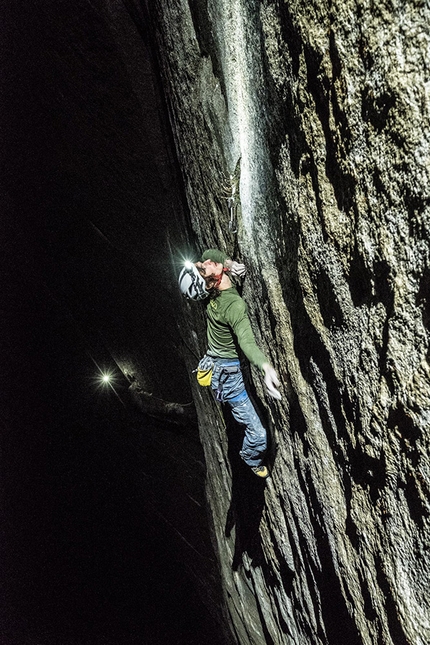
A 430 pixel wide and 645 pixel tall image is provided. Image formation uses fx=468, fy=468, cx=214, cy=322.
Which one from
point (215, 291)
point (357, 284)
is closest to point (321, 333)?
point (357, 284)

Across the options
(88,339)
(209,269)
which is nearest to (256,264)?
(209,269)

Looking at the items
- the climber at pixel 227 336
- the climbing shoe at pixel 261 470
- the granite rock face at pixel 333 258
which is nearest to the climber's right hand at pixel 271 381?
the climber at pixel 227 336

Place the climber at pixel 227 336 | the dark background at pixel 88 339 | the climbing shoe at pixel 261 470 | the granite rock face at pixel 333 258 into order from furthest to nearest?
the dark background at pixel 88 339 → the climbing shoe at pixel 261 470 → the climber at pixel 227 336 → the granite rock face at pixel 333 258

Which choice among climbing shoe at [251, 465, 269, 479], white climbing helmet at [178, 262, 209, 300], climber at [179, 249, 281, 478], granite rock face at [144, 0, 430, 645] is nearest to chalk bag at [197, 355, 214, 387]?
climber at [179, 249, 281, 478]

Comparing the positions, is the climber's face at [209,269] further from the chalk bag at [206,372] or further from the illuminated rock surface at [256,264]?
the chalk bag at [206,372]

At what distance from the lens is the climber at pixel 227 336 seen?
2279 millimetres

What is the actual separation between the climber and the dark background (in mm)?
1796

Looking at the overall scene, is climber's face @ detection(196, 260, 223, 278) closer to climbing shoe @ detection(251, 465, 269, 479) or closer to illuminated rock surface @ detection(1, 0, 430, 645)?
illuminated rock surface @ detection(1, 0, 430, 645)

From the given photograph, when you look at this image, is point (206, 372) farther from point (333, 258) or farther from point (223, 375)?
point (333, 258)

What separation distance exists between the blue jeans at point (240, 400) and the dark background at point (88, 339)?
1913 mm

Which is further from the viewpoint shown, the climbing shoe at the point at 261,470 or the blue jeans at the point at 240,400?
the climbing shoe at the point at 261,470

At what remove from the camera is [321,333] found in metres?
1.70

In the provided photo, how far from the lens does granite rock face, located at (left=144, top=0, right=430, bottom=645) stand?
1136 mm

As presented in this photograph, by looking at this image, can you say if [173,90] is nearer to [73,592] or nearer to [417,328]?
[417,328]
